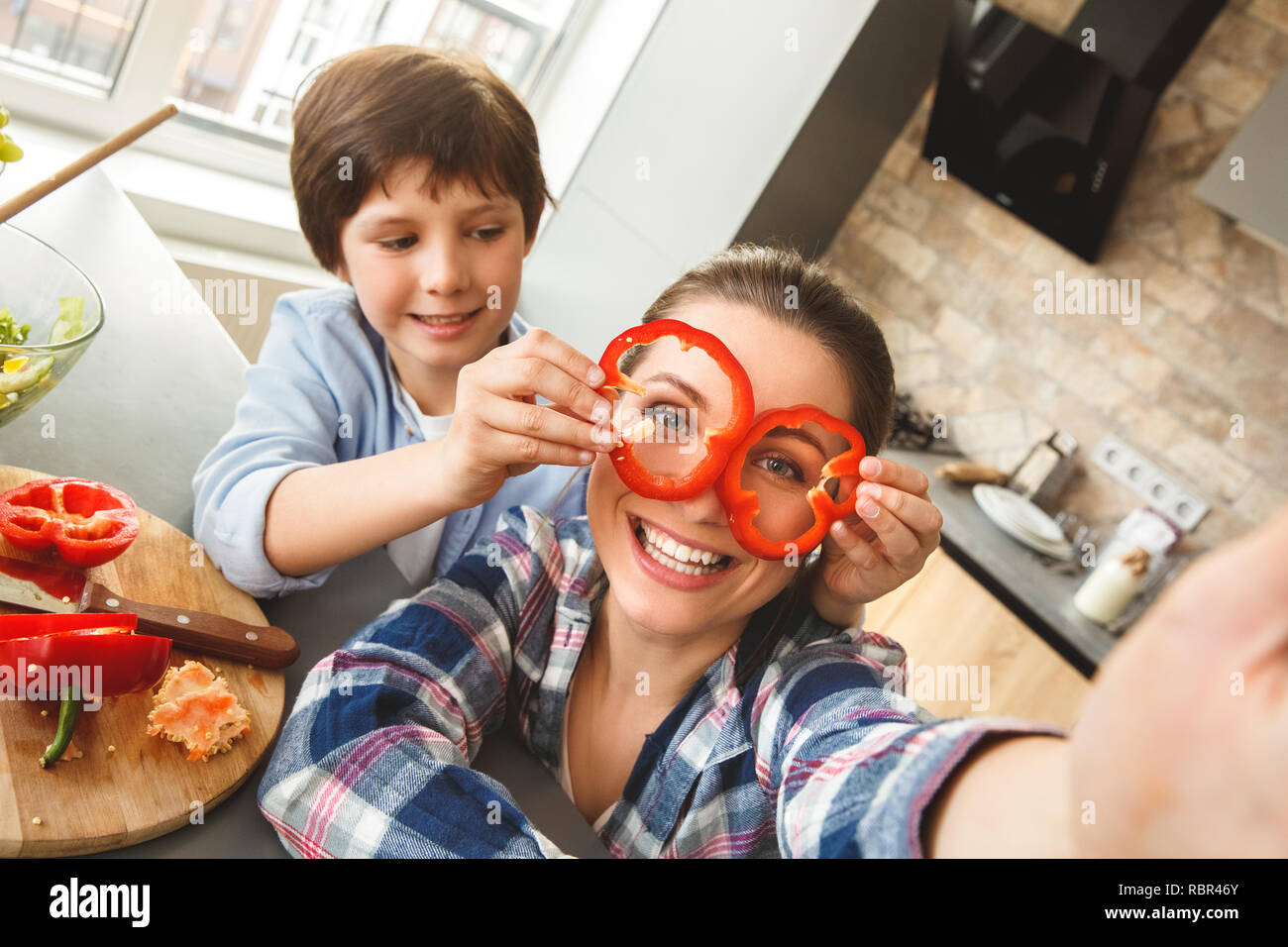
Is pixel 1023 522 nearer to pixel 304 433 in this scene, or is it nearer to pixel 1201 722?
pixel 304 433

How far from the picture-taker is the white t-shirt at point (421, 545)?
1.47 m

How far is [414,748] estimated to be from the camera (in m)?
0.88

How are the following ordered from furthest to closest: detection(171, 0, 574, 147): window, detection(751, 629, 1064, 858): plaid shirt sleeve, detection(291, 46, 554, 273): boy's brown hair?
detection(171, 0, 574, 147): window → detection(291, 46, 554, 273): boy's brown hair → detection(751, 629, 1064, 858): plaid shirt sleeve

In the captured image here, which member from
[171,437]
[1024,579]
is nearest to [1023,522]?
[1024,579]

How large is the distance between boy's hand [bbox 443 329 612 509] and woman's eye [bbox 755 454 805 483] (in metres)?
0.19

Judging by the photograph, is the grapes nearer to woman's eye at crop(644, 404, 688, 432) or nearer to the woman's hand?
woman's eye at crop(644, 404, 688, 432)

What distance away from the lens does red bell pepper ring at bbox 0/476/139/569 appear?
0.96m

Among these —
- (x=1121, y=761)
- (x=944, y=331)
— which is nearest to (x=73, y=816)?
(x=1121, y=761)

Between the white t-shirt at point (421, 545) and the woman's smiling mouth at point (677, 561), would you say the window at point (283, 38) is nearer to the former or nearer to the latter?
the white t-shirt at point (421, 545)

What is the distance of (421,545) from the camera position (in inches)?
57.7

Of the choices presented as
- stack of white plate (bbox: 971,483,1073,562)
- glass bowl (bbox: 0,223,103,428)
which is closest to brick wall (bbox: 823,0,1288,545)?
stack of white plate (bbox: 971,483,1073,562)

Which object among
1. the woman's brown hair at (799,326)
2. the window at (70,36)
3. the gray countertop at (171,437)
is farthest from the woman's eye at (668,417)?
the window at (70,36)

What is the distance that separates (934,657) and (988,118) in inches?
67.7
